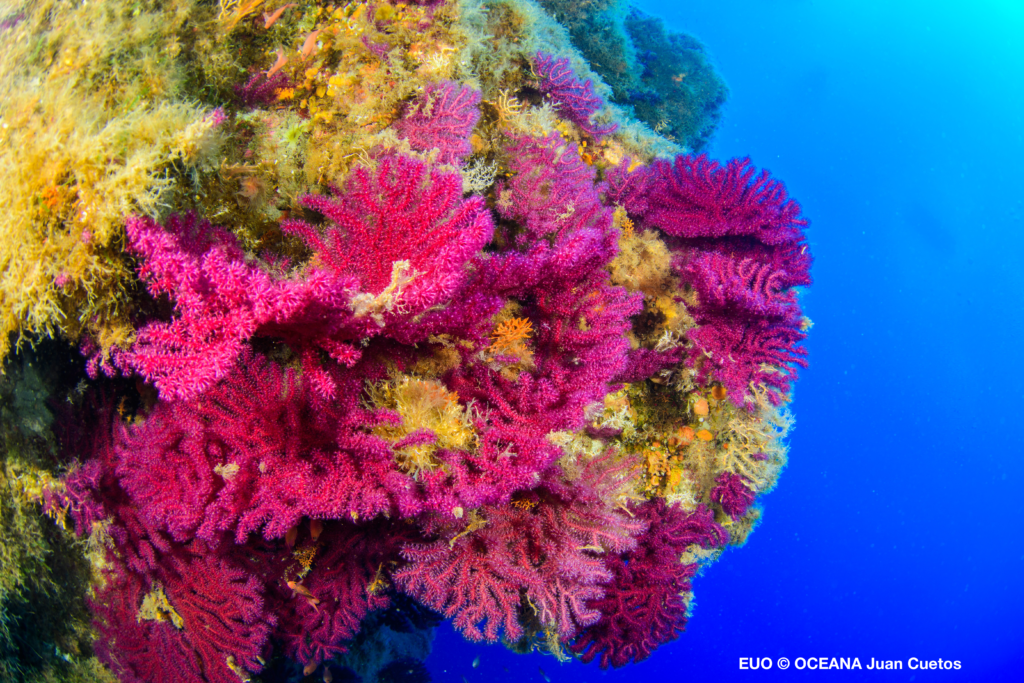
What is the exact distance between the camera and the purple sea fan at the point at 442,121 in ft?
9.97

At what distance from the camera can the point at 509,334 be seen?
3.04 m

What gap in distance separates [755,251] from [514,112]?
2.56m

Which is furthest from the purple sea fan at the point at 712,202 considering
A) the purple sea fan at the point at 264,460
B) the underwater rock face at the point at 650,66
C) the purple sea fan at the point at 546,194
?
the underwater rock face at the point at 650,66

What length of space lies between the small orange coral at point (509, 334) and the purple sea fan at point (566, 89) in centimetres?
231

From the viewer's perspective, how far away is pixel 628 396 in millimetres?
4309

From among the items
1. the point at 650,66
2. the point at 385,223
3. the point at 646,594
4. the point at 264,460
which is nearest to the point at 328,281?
the point at 385,223

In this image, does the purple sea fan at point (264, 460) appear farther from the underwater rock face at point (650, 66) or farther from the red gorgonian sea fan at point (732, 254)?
the underwater rock face at point (650, 66)

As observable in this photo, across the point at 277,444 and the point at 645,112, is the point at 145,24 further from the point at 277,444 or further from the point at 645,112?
the point at 645,112

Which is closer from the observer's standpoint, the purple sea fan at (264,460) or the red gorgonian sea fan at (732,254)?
the purple sea fan at (264,460)

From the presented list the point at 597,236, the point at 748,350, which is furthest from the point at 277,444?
the point at 748,350

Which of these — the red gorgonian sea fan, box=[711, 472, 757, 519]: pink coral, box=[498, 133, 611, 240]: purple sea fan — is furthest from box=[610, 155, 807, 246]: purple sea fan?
box=[711, 472, 757, 519]: pink coral

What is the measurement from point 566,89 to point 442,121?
1.75m

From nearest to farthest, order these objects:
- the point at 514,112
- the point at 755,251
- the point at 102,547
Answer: the point at 102,547 → the point at 514,112 → the point at 755,251

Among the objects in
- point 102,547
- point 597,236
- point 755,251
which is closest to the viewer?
point 597,236
